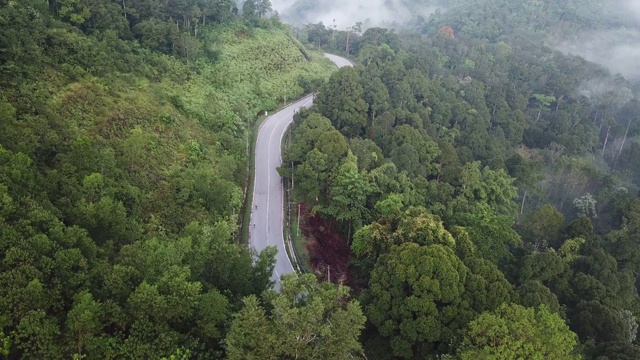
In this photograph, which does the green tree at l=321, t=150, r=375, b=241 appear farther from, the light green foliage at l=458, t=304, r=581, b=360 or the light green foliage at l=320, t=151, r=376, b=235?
the light green foliage at l=458, t=304, r=581, b=360

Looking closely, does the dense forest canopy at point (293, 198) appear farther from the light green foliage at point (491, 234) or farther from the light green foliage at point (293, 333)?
the light green foliage at point (491, 234)

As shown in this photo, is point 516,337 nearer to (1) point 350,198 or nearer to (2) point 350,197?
(1) point 350,198

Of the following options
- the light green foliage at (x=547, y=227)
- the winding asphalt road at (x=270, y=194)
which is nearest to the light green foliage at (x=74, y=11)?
the winding asphalt road at (x=270, y=194)

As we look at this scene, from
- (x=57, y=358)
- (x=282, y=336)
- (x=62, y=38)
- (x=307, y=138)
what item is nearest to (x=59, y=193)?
(x=57, y=358)

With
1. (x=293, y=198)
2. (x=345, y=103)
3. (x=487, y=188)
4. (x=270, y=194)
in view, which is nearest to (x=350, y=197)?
(x=293, y=198)

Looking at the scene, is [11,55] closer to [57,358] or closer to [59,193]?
[59,193]
